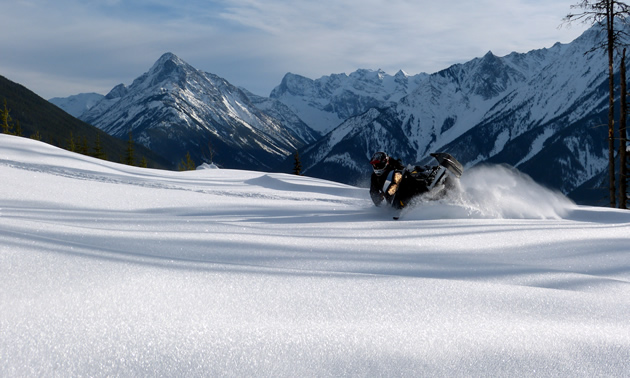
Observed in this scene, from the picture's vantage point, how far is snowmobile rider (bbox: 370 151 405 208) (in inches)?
290

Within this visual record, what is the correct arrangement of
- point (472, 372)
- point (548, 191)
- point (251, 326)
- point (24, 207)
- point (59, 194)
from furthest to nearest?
point (548, 191)
point (59, 194)
point (24, 207)
point (251, 326)
point (472, 372)

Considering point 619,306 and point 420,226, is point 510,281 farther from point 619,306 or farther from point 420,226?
point 420,226

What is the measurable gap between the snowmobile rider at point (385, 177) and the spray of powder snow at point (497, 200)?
0.50 metres

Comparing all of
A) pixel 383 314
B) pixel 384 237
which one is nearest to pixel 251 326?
pixel 383 314

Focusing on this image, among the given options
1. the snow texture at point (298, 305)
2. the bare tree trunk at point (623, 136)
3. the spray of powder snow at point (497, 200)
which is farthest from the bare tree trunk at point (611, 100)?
the snow texture at point (298, 305)

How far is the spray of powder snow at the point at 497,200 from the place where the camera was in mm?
7082

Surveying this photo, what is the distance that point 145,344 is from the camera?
1.67 meters

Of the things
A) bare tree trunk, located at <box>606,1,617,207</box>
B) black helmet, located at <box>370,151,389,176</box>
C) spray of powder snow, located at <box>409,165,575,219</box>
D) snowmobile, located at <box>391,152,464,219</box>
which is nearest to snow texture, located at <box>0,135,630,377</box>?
spray of powder snow, located at <box>409,165,575,219</box>

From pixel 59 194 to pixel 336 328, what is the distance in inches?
237

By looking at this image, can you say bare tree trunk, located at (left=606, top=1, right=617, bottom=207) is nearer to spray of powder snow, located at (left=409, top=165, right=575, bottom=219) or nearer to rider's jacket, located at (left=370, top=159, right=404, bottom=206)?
spray of powder snow, located at (left=409, top=165, right=575, bottom=219)

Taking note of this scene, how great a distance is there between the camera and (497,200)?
786 centimetres

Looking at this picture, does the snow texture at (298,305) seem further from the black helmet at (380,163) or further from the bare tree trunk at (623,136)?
the bare tree trunk at (623,136)

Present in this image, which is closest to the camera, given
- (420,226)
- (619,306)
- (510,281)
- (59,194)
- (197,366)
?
(197,366)

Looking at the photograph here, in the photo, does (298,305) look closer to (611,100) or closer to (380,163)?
(380,163)
